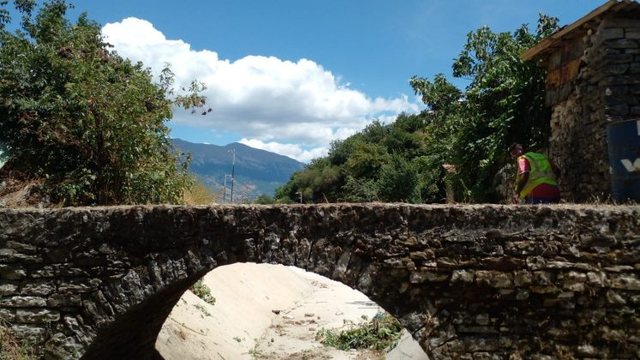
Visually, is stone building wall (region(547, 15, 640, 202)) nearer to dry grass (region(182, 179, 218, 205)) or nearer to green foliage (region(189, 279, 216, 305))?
dry grass (region(182, 179, 218, 205))

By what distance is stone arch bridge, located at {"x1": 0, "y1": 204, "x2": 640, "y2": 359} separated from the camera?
5.35 meters

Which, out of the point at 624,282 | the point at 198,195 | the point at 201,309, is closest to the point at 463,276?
the point at 624,282

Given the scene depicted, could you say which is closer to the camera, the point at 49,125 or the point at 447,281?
the point at 447,281

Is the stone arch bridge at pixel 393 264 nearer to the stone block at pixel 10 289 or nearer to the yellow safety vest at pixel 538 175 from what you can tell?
the stone block at pixel 10 289

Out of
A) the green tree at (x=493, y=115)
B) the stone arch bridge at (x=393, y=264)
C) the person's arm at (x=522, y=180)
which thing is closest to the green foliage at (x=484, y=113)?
the green tree at (x=493, y=115)

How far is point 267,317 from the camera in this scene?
15.8 metres

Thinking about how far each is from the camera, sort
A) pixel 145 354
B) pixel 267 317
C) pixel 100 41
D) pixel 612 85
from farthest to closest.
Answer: pixel 267 317 → pixel 100 41 → pixel 145 354 → pixel 612 85

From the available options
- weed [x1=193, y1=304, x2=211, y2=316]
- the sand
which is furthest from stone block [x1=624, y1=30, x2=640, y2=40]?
weed [x1=193, y1=304, x2=211, y2=316]

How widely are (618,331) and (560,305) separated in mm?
560

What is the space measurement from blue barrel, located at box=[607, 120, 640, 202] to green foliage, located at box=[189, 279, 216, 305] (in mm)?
9370

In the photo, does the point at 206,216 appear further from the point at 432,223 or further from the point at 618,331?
the point at 618,331

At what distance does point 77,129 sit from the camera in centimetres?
959

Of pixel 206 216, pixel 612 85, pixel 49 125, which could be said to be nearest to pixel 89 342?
pixel 206 216

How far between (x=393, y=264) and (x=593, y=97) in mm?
4680
